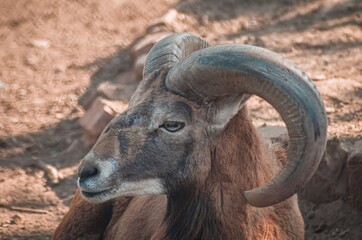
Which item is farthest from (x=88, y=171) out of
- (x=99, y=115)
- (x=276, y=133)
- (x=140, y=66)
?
(x=140, y=66)

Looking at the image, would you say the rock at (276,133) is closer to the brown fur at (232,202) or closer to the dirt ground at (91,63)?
the dirt ground at (91,63)

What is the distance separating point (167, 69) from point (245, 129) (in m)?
0.70

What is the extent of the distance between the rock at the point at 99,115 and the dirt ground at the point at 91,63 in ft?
0.82

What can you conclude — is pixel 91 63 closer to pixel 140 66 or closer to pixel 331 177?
pixel 140 66

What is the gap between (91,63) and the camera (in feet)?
33.4

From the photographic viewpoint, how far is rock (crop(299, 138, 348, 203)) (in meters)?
6.64

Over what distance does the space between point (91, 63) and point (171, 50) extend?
5.32m

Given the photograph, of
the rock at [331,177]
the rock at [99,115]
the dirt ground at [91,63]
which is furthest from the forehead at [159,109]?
the rock at [99,115]

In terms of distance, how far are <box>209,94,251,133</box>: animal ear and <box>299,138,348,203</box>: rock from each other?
230 cm

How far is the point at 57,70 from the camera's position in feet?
33.2

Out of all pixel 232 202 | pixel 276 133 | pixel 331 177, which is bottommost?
pixel 331 177

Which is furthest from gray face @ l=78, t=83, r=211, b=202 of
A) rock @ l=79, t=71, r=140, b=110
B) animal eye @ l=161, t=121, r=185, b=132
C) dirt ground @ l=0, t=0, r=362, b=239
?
rock @ l=79, t=71, r=140, b=110

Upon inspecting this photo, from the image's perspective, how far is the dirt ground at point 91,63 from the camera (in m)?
7.59

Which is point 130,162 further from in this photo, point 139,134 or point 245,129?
point 245,129
